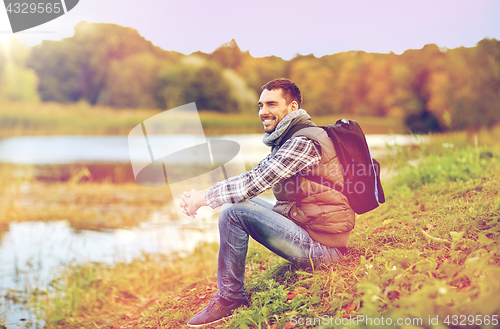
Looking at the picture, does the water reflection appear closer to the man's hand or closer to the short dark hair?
the man's hand

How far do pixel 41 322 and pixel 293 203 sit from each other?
9.81 feet

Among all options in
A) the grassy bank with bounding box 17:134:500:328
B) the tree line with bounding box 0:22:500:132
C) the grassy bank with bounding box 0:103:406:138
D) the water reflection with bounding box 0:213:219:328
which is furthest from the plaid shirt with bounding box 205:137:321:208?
the tree line with bounding box 0:22:500:132

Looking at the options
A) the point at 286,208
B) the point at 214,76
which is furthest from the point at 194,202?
the point at 214,76

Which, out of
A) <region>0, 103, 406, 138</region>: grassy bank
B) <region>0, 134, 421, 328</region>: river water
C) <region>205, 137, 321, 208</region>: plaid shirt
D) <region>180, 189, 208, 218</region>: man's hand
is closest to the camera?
<region>205, 137, 321, 208</region>: plaid shirt

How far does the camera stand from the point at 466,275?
5.95 feet

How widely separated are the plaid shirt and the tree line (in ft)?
71.5

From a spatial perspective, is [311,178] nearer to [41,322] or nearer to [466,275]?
[466,275]

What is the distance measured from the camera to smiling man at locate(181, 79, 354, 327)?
2.17 m

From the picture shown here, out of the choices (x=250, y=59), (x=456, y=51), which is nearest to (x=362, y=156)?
(x=456, y=51)

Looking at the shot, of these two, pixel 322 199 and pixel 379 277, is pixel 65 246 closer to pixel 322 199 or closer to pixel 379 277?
pixel 322 199

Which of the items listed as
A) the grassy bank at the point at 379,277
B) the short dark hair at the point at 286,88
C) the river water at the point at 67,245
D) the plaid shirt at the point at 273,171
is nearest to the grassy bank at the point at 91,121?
the river water at the point at 67,245

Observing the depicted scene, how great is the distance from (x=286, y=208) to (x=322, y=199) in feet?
0.87

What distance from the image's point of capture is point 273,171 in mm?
2170

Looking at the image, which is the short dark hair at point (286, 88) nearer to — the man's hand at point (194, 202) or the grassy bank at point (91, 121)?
the man's hand at point (194, 202)
